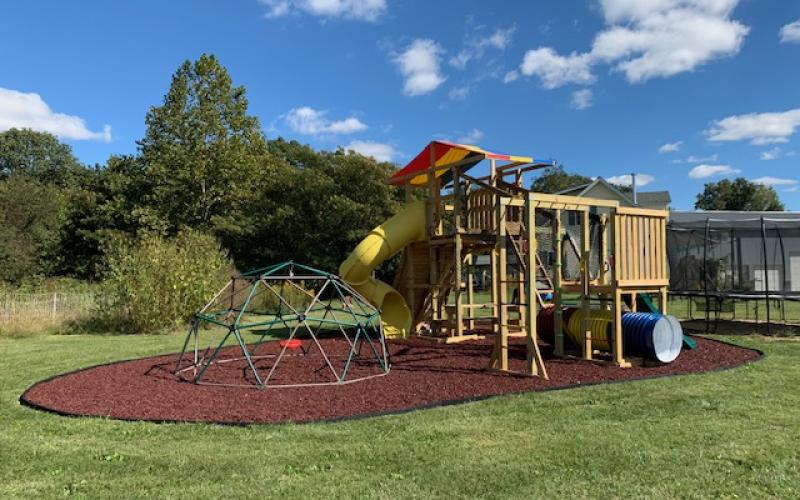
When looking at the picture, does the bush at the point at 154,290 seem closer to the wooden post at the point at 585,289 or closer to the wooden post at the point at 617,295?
the wooden post at the point at 585,289

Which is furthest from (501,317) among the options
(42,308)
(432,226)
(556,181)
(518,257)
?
(556,181)

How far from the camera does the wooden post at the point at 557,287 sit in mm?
9234

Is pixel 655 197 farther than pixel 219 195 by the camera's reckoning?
Yes

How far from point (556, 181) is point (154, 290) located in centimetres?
4846

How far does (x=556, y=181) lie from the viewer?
2279 inches

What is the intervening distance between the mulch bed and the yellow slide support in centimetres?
301

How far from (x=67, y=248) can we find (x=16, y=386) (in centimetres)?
2851

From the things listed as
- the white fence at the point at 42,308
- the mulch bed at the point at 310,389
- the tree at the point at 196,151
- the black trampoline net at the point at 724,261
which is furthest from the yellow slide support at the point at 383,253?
the tree at the point at 196,151

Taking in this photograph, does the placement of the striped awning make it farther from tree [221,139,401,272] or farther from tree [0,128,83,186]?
tree [0,128,83,186]

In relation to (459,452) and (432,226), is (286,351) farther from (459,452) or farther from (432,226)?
(459,452)

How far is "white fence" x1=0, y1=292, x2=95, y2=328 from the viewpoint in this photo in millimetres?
15070

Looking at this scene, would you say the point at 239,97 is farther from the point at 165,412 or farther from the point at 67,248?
the point at 165,412

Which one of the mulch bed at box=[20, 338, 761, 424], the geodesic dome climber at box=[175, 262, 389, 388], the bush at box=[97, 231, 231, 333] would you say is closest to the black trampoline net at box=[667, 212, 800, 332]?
the mulch bed at box=[20, 338, 761, 424]

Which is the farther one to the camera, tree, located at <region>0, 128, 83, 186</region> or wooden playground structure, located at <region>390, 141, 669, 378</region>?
tree, located at <region>0, 128, 83, 186</region>
